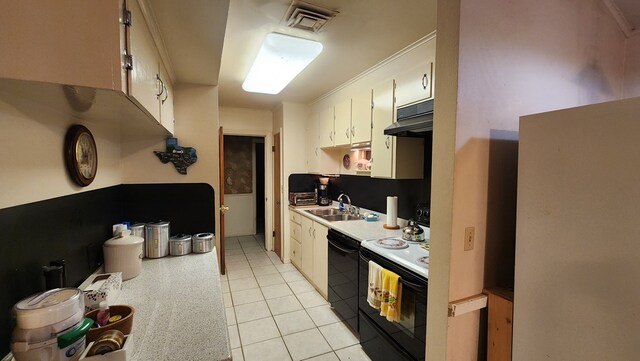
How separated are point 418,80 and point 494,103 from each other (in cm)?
88

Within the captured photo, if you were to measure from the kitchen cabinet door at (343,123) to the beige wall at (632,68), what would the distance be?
82.1 inches

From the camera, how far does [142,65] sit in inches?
43.1

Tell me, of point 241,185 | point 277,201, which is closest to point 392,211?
point 277,201

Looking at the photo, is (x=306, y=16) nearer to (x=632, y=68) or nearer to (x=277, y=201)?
(x=632, y=68)

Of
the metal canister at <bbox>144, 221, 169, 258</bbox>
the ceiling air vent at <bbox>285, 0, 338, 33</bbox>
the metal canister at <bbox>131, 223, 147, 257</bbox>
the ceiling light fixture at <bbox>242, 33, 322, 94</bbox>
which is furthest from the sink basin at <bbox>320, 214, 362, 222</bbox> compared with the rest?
the ceiling air vent at <bbox>285, 0, 338, 33</bbox>

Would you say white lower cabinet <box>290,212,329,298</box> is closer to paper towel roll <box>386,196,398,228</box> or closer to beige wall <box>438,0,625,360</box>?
paper towel roll <box>386,196,398,228</box>

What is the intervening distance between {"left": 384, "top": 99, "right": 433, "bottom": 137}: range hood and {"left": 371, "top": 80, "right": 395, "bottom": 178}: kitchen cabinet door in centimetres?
15

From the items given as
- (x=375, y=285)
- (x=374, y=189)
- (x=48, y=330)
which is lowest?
(x=375, y=285)

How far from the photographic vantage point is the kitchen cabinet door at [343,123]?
2.99 metres

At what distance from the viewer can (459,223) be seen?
1193mm

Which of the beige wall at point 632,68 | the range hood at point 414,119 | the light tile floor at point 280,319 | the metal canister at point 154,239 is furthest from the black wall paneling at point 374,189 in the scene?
the metal canister at point 154,239

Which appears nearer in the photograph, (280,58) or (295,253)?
(280,58)

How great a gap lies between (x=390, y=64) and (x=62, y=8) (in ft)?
7.20

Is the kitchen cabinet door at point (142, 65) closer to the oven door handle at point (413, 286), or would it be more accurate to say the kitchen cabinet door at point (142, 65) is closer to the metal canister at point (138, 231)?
the metal canister at point (138, 231)
